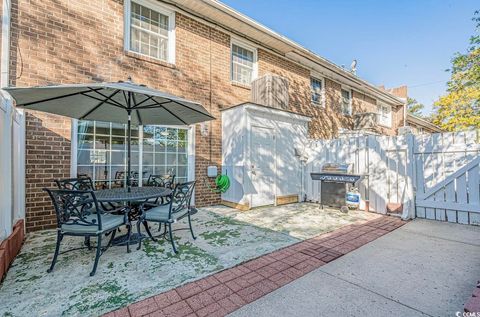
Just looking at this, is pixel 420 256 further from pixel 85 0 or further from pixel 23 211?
pixel 85 0

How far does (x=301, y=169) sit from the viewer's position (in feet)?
24.4

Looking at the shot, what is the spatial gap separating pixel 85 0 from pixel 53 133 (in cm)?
298

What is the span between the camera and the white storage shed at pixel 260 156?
6086mm

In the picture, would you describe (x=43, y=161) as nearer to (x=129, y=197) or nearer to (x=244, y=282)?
(x=129, y=197)

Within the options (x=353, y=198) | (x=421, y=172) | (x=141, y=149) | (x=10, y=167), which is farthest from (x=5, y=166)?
(x=421, y=172)

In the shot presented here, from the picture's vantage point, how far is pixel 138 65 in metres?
5.44

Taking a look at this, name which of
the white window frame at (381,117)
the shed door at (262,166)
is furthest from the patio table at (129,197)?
the white window frame at (381,117)

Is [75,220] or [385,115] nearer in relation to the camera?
[75,220]

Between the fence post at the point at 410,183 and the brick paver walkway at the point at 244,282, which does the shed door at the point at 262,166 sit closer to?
the brick paver walkway at the point at 244,282

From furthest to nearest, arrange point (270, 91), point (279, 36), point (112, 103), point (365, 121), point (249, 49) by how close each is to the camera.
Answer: point (365, 121), point (249, 49), point (279, 36), point (270, 91), point (112, 103)

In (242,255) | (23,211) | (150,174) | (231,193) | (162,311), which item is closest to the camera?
(162,311)

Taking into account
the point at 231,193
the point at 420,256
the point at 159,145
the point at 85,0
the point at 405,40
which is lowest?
the point at 420,256

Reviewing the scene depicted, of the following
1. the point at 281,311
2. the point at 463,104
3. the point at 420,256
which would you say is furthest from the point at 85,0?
the point at 463,104

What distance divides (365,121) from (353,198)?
24.3 feet
